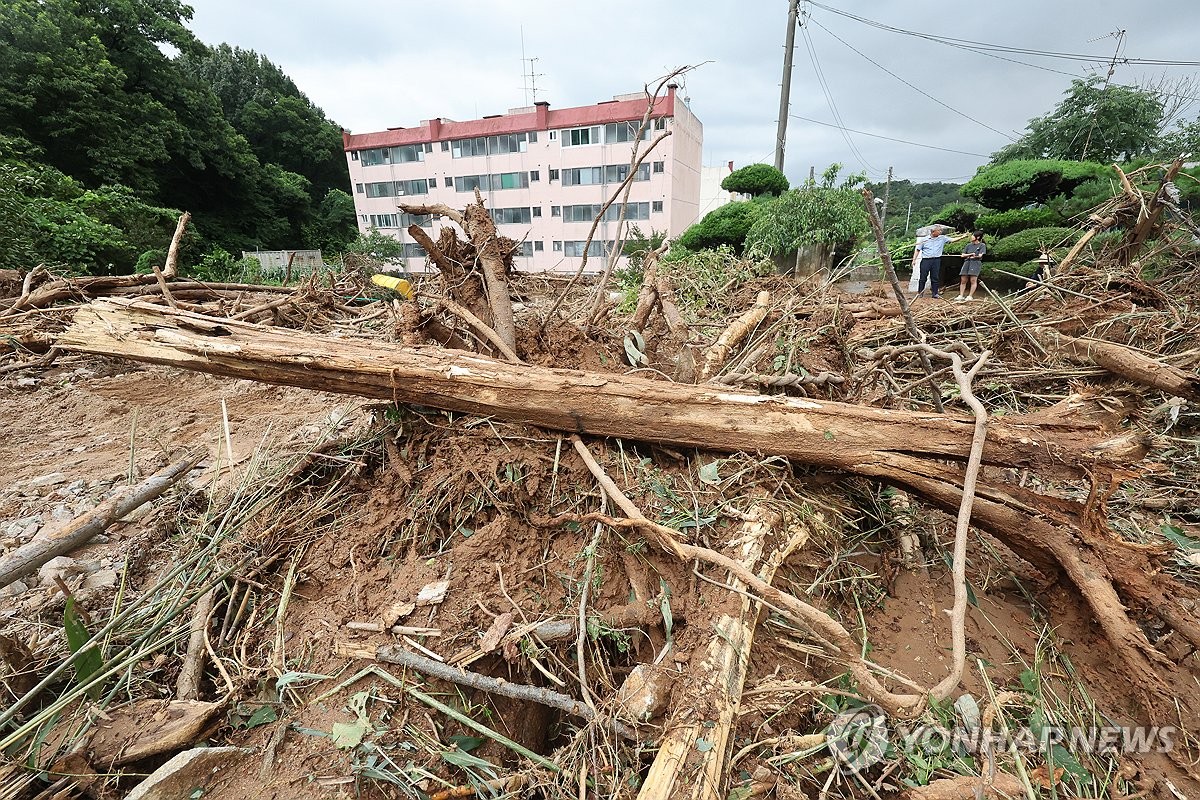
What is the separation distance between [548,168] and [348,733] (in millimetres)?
29200

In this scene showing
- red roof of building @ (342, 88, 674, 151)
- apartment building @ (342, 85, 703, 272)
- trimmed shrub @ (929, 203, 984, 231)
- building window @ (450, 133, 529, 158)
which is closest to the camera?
trimmed shrub @ (929, 203, 984, 231)

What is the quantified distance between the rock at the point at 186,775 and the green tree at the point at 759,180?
57.5 ft

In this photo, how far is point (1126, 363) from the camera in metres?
2.96

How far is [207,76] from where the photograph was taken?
105 ft

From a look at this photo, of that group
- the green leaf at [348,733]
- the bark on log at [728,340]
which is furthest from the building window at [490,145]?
the green leaf at [348,733]

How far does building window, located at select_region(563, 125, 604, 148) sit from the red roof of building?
10.1 inches

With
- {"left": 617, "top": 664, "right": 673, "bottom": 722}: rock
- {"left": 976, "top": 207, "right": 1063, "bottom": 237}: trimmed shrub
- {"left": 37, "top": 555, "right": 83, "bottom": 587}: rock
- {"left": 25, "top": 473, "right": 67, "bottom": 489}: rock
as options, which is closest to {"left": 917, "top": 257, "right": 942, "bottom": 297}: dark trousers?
{"left": 976, "top": 207, "right": 1063, "bottom": 237}: trimmed shrub

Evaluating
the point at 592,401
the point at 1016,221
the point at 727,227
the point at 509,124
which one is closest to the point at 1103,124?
the point at 1016,221

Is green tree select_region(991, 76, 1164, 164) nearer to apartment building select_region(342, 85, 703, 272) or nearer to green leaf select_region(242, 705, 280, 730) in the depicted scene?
apartment building select_region(342, 85, 703, 272)

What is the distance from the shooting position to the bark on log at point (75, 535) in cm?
137

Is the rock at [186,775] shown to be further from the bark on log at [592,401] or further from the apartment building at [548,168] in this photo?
the apartment building at [548,168]

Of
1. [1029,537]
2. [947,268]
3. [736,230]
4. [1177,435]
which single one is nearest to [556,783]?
[1029,537]

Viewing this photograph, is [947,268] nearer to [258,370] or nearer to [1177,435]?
[1177,435]

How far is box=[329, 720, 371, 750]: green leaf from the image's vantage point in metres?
1.38
